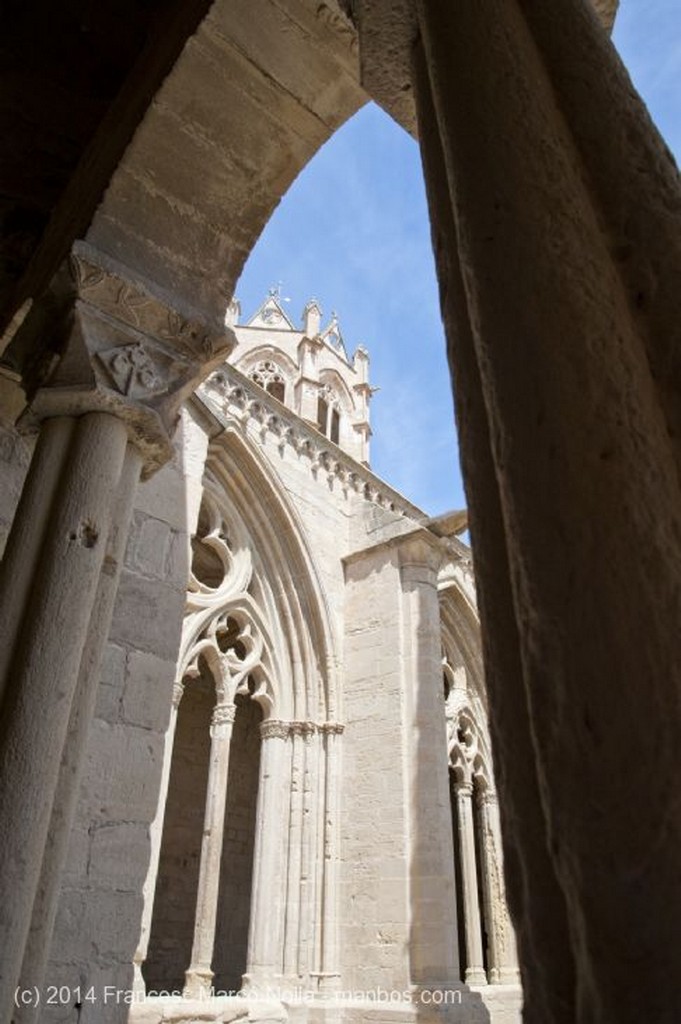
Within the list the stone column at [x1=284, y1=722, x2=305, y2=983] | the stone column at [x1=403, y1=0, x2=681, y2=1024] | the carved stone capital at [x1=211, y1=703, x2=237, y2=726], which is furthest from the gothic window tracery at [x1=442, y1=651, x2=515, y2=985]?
the stone column at [x1=403, y1=0, x2=681, y2=1024]

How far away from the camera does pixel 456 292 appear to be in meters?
1.07

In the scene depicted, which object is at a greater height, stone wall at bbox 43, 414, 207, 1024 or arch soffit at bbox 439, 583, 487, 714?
arch soffit at bbox 439, 583, 487, 714

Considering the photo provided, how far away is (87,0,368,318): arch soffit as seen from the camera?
232 cm

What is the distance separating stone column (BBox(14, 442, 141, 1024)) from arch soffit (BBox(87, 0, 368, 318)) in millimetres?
732

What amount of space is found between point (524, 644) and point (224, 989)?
9605 mm

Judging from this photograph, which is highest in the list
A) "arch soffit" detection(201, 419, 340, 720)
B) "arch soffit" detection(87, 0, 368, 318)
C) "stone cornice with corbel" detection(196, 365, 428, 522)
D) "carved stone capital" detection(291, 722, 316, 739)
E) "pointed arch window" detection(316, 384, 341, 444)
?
"pointed arch window" detection(316, 384, 341, 444)

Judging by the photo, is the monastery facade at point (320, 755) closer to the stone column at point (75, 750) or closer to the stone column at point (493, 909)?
the stone column at point (493, 909)

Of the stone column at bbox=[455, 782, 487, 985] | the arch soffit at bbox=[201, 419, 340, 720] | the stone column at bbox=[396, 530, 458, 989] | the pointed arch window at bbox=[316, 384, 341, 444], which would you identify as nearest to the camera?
the stone column at bbox=[396, 530, 458, 989]

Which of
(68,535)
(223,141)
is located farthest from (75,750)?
(223,141)

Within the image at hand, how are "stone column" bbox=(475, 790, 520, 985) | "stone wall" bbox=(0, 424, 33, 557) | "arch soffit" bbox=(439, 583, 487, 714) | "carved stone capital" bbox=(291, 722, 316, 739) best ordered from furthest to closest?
"arch soffit" bbox=(439, 583, 487, 714) → "stone column" bbox=(475, 790, 520, 985) → "carved stone capital" bbox=(291, 722, 316, 739) → "stone wall" bbox=(0, 424, 33, 557)

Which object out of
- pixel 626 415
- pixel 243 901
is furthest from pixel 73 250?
pixel 243 901

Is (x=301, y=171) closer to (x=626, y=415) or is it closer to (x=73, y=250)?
(x=73, y=250)

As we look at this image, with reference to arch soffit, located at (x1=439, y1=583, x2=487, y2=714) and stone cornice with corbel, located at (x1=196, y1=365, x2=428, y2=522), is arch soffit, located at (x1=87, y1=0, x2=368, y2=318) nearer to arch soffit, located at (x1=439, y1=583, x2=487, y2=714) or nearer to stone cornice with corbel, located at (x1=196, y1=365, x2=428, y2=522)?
stone cornice with corbel, located at (x1=196, y1=365, x2=428, y2=522)

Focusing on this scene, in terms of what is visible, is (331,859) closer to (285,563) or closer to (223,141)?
(285,563)
